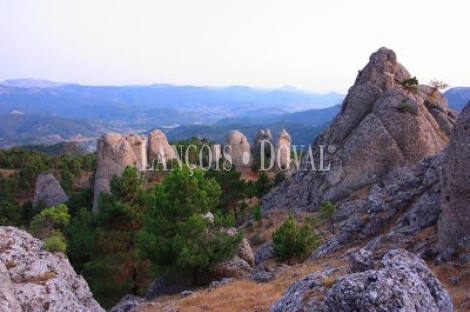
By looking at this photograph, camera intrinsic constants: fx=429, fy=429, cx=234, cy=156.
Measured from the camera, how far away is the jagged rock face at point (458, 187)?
456 inches

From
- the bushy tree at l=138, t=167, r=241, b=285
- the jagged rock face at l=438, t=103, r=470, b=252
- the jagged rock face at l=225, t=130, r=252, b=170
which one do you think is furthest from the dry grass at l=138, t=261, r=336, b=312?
the jagged rock face at l=225, t=130, r=252, b=170

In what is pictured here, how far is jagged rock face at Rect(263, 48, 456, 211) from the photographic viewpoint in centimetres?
3039

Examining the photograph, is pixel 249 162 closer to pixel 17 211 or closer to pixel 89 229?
pixel 17 211

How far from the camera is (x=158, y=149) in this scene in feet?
193

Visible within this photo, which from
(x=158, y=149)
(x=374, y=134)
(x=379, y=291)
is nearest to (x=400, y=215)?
(x=379, y=291)

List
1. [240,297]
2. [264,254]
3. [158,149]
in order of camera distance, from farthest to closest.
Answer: [158,149], [264,254], [240,297]

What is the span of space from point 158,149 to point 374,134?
114 feet

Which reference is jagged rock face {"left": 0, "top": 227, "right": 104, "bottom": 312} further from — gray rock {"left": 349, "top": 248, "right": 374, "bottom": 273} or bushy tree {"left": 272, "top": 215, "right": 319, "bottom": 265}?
bushy tree {"left": 272, "top": 215, "right": 319, "bottom": 265}

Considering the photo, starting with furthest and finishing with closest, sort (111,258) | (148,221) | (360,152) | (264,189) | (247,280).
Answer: (264,189), (360,152), (111,258), (148,221), (247,280)

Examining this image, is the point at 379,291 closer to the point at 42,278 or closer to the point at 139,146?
the point at 42,278

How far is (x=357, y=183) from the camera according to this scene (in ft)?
101

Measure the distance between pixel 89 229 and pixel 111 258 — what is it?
350 cm

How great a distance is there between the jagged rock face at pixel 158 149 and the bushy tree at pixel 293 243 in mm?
38064

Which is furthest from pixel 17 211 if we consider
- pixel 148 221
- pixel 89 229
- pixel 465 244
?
pixel 465 244
